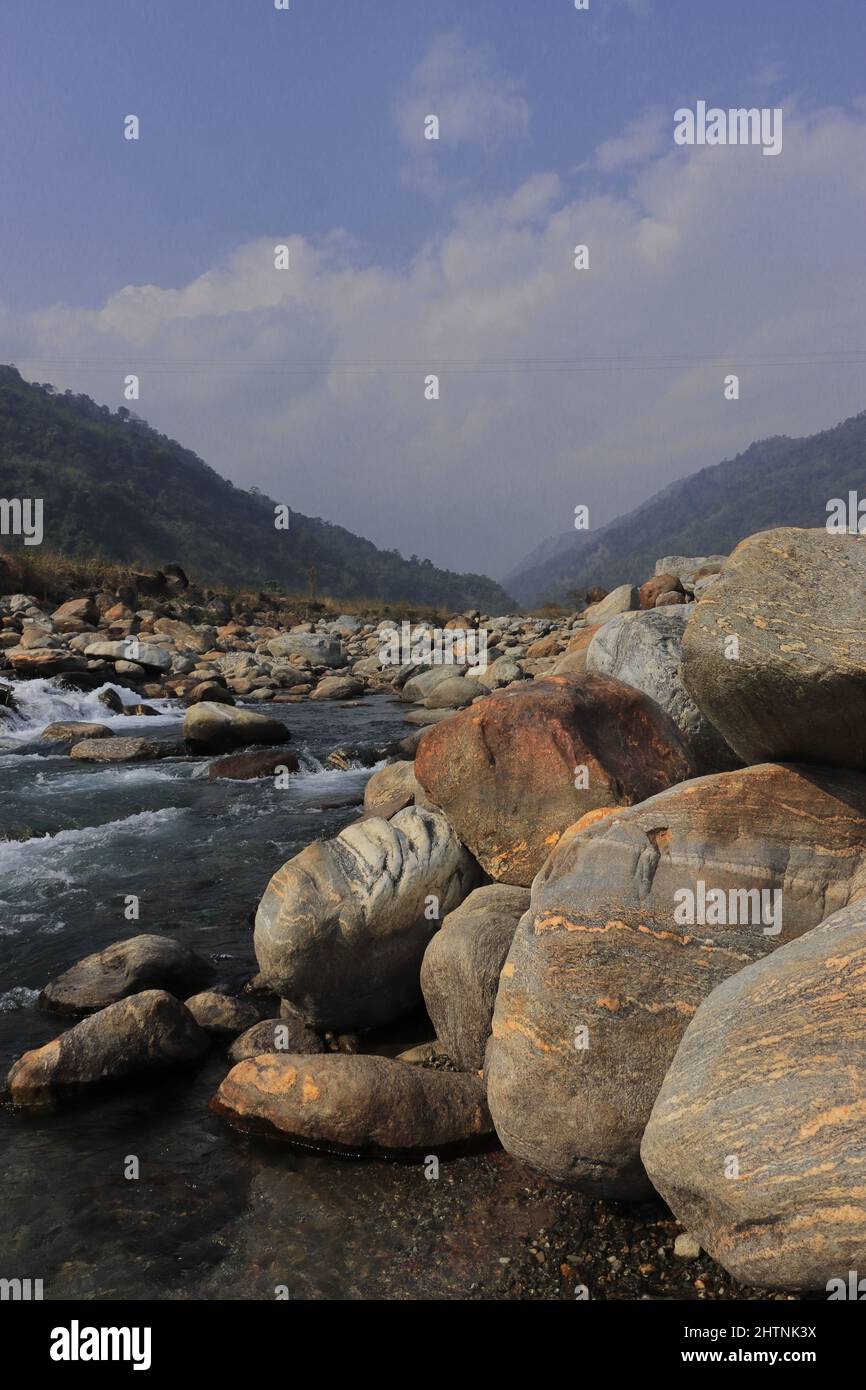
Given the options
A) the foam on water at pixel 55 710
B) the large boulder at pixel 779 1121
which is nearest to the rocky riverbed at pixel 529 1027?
the large boulder at pixel 779 1121

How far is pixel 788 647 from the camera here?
13.9 ft

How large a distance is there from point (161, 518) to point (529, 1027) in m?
81.1

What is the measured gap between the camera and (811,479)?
186 m

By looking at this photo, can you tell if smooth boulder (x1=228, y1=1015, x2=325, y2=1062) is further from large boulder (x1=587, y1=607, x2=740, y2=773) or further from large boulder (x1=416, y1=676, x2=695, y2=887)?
large boulder (x1=587, y1=607, x2=740, y2=773)

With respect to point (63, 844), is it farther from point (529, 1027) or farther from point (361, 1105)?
point (529, 1027)

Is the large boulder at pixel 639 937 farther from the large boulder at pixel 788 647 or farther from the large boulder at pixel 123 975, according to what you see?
the large boulder at pixel 123 975

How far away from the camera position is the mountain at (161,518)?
6775 centimetres

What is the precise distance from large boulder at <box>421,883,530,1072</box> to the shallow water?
2.12 ft

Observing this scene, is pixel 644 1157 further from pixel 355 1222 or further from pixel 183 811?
pixel 183 811

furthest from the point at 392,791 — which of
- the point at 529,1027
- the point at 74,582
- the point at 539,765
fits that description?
the point at 74,582

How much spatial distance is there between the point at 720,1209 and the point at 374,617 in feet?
150

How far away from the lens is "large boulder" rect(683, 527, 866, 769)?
4.16 metres

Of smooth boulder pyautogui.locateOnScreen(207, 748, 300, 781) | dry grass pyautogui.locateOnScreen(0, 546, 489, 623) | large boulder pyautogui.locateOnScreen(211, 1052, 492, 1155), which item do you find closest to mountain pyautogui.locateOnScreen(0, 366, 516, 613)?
dry grass pyautogui.locateOnScreen(0, 546, 489, 623)

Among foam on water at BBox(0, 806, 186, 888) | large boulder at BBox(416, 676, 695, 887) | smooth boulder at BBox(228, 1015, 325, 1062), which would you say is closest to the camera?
smooth boulder at BBox(228, 1015, 325, 1062)
